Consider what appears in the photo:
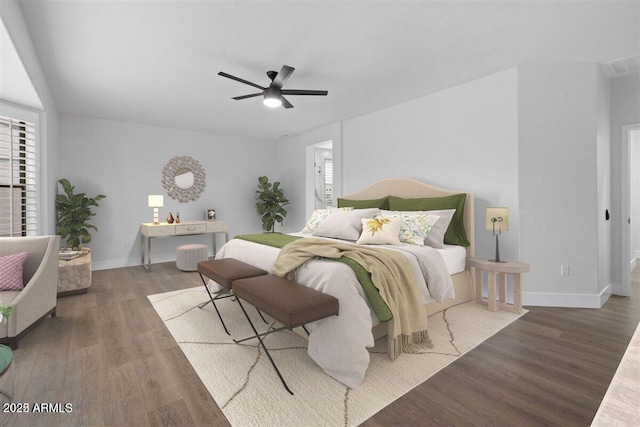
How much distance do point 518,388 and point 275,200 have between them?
533 centimetres

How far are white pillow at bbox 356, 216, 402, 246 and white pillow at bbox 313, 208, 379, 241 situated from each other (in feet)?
0.72

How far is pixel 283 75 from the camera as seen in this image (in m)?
2.99

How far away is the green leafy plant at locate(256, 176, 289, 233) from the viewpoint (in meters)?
6.58

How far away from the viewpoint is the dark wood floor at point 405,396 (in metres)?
1.68

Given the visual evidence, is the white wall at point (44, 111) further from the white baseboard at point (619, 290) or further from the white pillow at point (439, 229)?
the white baseboard at point (619, 290)

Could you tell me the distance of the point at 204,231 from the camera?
571cm

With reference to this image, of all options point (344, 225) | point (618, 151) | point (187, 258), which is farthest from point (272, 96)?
point (618, 151)

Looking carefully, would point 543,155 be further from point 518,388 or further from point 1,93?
point 1,93

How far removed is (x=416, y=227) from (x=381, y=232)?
1.29 feet

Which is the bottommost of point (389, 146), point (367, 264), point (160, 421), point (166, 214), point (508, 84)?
point (160, 421)

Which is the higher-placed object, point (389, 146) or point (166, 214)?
point (389, 146)

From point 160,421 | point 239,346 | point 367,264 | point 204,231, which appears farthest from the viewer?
point 204,231

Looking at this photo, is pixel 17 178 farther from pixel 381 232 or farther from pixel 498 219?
pixel 498 219

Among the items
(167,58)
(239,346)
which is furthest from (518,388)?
(167,58)
